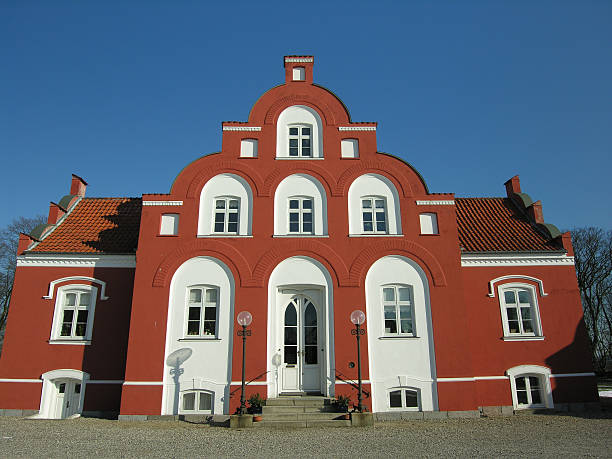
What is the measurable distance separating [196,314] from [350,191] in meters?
7.27

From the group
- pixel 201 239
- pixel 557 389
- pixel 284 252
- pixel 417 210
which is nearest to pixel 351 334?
pixel 284 252

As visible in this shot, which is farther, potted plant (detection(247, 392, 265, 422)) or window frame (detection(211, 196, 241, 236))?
window frame (detection(211, 196, 241, 236))

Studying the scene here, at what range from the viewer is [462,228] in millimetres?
17828

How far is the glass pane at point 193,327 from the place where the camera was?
14.5 meters

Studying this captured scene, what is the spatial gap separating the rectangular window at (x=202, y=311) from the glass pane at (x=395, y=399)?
637 cm

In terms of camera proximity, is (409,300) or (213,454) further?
(409,300)

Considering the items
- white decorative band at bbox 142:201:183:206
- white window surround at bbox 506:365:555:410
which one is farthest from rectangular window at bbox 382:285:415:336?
white decorative band at bbox 142:201:183:206

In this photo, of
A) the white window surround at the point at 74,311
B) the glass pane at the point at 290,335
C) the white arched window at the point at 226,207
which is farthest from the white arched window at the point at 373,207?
the white window surround at the point at 74,311

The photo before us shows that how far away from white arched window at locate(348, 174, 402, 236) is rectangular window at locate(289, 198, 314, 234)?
152cm

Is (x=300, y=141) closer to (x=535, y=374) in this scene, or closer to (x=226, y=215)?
(x=226, y=215)

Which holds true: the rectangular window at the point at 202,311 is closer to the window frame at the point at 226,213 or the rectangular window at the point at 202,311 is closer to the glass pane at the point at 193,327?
the glass pane at the point at 193,327

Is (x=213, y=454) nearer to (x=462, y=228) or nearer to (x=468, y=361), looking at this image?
(x=468, y=361)

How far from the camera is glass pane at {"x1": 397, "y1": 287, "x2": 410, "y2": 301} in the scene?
49.4 feet

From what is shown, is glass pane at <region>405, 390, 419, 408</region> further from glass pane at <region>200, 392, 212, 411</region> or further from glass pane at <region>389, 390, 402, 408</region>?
glass pane at <region>200, 392, 212, 411</region>
